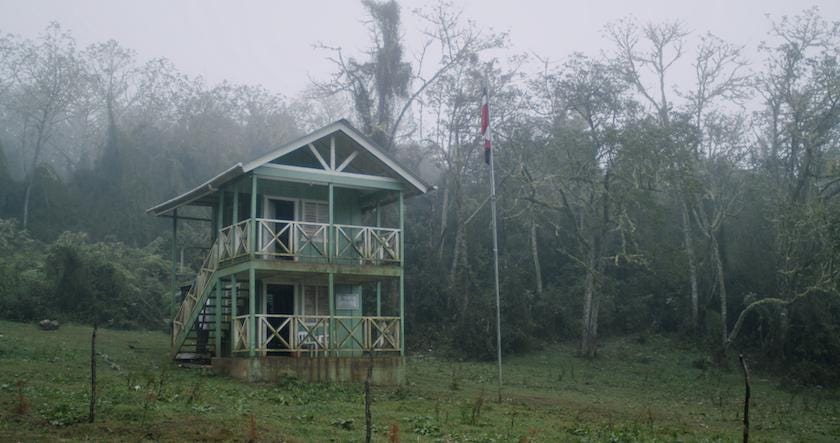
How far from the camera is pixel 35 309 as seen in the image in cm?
3039

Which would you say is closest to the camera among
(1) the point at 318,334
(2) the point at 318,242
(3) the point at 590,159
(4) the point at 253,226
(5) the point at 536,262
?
(4) the point at 253,226

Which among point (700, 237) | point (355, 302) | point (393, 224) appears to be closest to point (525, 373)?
point (355, 302)

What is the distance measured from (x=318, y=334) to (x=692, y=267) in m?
21.7

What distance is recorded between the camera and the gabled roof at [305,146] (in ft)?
70.2

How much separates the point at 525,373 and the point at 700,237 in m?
16.8

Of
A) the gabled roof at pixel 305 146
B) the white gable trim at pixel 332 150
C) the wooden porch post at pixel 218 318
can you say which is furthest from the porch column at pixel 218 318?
the white gable trim at pixel 332 150

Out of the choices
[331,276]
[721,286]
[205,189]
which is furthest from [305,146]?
[721,286]

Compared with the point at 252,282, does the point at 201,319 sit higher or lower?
lower

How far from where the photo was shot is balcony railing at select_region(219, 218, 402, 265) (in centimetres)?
2211

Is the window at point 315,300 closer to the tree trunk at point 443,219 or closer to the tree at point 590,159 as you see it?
the tree at point 590,159

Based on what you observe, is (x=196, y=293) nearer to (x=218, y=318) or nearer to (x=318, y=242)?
(x=218, y=318)

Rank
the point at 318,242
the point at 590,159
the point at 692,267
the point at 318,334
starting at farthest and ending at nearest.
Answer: the point at 692,267, the point at 590,159, the point at 318,242, the point at 318,334

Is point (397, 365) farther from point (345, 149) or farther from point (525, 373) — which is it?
point (525, 373)

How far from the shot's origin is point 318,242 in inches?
930
